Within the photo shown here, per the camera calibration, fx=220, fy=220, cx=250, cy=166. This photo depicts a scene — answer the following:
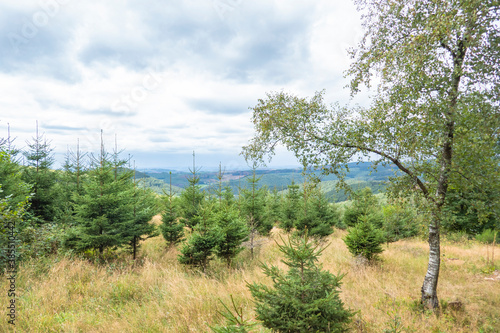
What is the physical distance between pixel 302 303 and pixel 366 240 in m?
8.30

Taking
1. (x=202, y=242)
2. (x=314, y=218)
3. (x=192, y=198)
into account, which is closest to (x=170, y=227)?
(x=192, y=198)

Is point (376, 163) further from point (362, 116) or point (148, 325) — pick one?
point (148, 325)

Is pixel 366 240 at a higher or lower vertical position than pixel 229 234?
lower

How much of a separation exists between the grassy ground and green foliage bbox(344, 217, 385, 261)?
71 centimetres

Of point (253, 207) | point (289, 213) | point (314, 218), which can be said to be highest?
point (253, 207)

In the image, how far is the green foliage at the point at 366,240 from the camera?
1016cm

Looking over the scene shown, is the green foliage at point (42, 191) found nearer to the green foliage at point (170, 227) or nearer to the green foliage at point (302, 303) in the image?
the green foliage at point (170, 227)

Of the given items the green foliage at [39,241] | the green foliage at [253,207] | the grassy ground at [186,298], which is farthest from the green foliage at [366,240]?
the green foliage at [39,241]

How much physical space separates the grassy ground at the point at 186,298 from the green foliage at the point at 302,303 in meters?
1.01

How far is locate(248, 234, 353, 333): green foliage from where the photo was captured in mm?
3277

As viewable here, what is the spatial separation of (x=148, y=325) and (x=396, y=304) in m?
6.74

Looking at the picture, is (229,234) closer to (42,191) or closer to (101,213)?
(101,213)

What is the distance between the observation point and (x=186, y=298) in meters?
5.80

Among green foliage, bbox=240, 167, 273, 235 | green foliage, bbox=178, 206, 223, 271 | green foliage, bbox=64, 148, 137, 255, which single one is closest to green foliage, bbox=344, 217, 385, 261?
green foliage, bbox=240, 167, 273, 235
